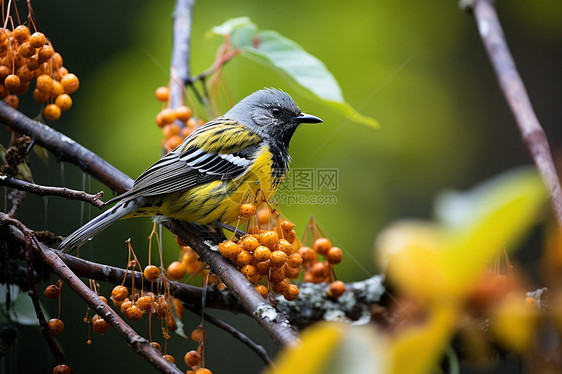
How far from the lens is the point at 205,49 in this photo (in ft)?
10.3

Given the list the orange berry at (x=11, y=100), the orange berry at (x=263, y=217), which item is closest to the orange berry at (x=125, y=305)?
the orange berry at (x=263, y=217)

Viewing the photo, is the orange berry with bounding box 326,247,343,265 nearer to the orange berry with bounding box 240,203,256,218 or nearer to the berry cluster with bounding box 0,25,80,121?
the orange berry with bounding box 240,203,256,218

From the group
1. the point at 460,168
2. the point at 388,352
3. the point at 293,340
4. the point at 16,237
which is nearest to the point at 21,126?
the point at 16,237

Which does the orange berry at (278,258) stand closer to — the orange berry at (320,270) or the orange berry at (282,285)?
the orange berry at (282,285)

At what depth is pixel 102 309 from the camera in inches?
48.3

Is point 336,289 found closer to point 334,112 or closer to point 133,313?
point 133,313

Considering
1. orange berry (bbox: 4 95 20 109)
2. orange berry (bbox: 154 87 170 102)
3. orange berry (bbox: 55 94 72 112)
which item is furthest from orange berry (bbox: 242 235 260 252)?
orange berry (bbox: 154 87 170 102)

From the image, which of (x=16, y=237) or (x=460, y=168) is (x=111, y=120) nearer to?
(x=16, y=237)

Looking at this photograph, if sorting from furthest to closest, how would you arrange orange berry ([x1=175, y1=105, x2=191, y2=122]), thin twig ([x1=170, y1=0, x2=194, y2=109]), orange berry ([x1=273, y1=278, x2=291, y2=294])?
thin twig ([x1=170, y1=0, x2=194, y2=109])
orange berry ([x1=175, y1=105, x2=191, y2=122])
orange berry ([x1=273, y1=278, x2=291, y2=294])

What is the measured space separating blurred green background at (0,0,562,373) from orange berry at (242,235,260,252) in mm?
1047

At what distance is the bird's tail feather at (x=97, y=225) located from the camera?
1.74 m

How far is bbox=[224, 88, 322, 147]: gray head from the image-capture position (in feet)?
8.11

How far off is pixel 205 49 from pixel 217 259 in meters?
1.81

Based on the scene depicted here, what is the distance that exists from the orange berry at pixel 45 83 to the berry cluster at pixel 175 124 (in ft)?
1.92
